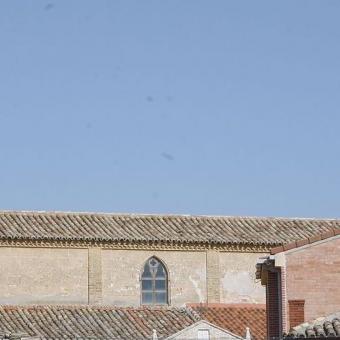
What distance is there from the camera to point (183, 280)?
151 ft

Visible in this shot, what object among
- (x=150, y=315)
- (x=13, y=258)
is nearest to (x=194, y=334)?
(x=150, y=315)

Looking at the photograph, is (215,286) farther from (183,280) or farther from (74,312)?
(74,312)

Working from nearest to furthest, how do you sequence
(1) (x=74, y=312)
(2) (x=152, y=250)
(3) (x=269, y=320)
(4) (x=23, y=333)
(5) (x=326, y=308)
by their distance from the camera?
1. (5) (x=326, y=308)
2. (3) (x=269, y=320)
3. (4) (x=23, y=333)
4. (1) (x=74, y=312)
5. (2) (x=152, y=250)

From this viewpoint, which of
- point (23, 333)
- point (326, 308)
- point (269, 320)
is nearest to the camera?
point (326, 308)

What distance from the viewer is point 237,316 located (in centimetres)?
4478

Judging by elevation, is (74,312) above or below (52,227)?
below

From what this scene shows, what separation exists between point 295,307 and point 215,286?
1735cm

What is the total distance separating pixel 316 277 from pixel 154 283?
16.9 meters

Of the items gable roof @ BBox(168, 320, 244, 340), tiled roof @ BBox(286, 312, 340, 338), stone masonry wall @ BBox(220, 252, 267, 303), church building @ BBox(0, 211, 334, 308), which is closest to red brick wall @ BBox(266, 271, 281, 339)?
tiled roof @ BBox(286, 312, 340, 338)

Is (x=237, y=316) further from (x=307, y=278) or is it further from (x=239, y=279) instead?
(x=307, y=278)

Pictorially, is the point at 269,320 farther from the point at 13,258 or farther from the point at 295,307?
the point at 13,258

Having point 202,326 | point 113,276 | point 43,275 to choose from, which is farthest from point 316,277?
point 113,276

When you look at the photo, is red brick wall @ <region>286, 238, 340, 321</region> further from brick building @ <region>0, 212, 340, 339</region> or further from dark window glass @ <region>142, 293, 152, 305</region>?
dark window glass @ <region>142, 293, 152, 305</region>

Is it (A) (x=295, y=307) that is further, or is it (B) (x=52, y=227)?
(B) (x=52, y=227)
